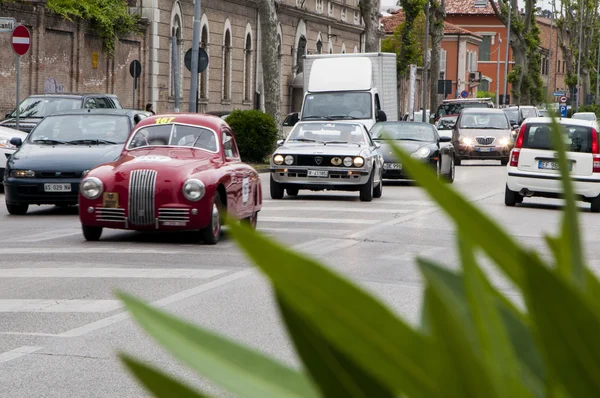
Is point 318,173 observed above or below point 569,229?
below

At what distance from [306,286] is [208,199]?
492 inches

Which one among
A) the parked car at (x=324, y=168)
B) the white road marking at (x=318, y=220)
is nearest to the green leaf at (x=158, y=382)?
the white road marking at (x=318, y=220)

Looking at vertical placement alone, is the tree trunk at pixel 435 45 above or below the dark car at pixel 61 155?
above

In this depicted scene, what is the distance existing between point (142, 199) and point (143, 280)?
287 centimetres

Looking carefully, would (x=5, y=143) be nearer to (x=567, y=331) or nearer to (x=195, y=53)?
(x=195, y=53)

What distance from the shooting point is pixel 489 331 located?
54 centimetres

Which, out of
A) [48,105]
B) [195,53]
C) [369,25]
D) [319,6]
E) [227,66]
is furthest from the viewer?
[319,6]

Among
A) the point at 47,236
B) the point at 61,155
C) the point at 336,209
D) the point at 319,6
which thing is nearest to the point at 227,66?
the point at 319,6

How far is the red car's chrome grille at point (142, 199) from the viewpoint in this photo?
1295cm

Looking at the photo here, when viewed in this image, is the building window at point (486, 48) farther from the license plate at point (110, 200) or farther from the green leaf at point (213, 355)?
the green leaf at point (213, 355)

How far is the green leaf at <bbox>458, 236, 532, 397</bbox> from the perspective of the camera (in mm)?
515

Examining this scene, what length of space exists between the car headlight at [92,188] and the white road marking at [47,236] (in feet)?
2.83

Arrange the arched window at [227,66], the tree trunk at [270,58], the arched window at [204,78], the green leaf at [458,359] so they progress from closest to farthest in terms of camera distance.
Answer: the green leaf at [458,359] < the tree trunk at [270,58] < the arched window at [204,78] < the arched window at [227,66]

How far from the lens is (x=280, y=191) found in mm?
21922
